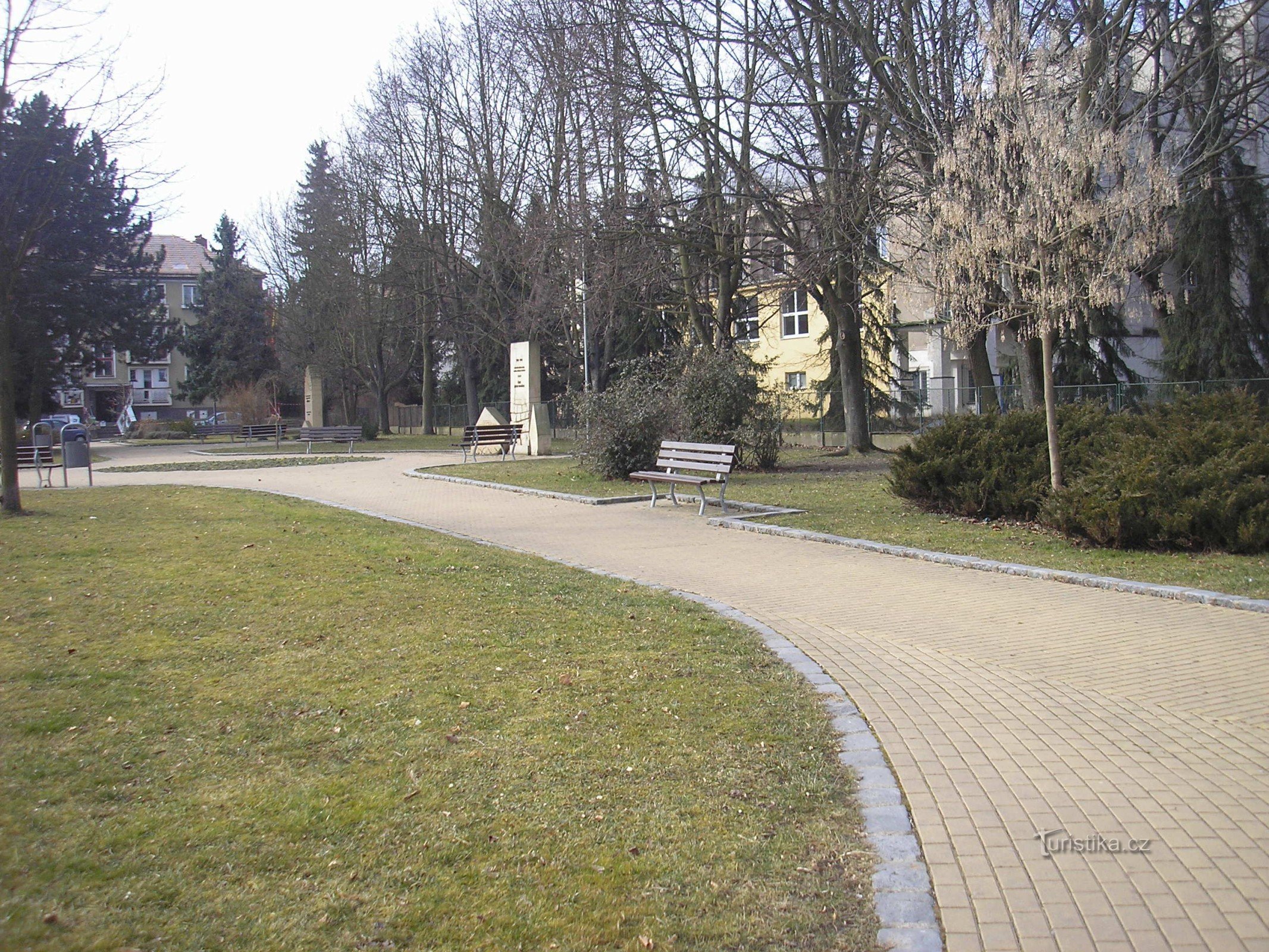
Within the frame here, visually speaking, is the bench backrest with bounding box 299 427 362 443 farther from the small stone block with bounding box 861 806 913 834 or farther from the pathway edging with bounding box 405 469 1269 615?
the small stone block with bounding box 861 806 913 834

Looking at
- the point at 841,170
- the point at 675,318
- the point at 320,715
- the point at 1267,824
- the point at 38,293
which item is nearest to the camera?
the point at 1267,824

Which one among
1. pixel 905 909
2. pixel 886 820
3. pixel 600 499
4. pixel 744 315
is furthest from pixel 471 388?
pixel 905 909

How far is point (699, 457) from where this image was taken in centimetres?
1566

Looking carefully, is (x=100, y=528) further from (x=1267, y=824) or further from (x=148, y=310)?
(x=148, y=310)

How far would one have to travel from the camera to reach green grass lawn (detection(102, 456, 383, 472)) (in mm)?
27469

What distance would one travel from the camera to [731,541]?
41.2 ft

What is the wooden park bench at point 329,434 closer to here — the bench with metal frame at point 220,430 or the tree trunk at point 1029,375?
the bench with metal frame at point 220,430

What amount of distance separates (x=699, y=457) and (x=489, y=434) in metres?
15.6

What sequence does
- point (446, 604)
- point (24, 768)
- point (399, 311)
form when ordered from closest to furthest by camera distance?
point (24, 768) < point (446, 604) < point (399, 311)

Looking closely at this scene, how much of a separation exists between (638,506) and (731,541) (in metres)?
3.84

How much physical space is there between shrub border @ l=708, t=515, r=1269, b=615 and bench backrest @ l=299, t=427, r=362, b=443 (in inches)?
935

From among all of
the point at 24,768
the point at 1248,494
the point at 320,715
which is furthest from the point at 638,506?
the point at 24,768

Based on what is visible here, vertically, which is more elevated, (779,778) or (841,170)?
(841,170)

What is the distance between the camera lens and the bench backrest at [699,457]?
586 inches
